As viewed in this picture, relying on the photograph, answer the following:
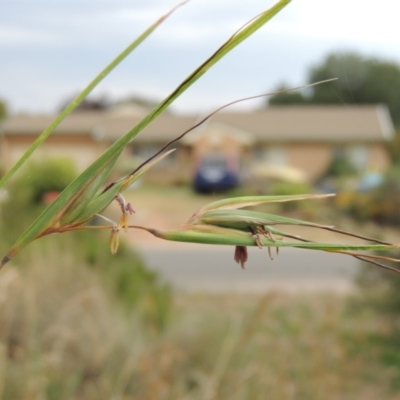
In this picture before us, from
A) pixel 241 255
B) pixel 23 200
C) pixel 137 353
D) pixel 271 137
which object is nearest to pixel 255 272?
pixel 23 200

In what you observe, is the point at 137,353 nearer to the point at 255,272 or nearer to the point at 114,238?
the point at 114,238

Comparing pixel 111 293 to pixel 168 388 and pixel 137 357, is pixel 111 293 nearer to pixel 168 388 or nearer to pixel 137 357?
pixel 137 357

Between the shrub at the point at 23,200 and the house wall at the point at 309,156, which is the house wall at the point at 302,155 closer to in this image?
the house wall at the point at 309,156

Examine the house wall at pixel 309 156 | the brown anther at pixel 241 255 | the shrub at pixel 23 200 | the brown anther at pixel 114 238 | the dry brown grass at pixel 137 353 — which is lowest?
the dry brown grass at pixel 137 353

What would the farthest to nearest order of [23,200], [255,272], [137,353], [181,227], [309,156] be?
[309,156], [255,272], [23,200], [137,353], [181,227]

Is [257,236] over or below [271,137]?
below

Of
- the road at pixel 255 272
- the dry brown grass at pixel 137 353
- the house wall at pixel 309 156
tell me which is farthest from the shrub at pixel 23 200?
the house wall at pixel 309 156
